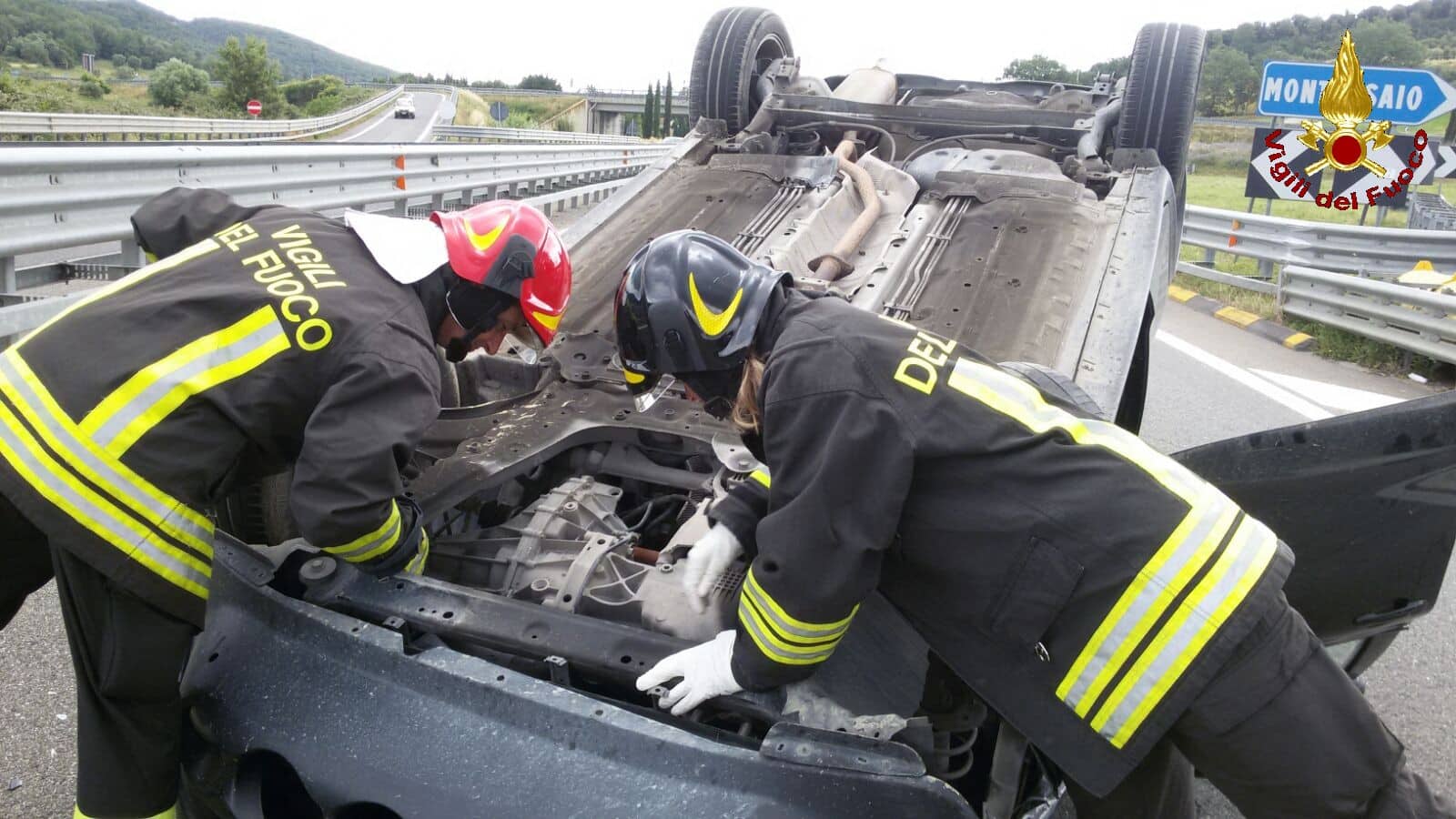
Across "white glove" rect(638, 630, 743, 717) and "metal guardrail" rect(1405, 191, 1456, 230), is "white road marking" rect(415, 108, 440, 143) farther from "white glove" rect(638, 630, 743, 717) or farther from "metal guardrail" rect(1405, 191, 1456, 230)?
"white glove" rect(638, 630, 743, 717)

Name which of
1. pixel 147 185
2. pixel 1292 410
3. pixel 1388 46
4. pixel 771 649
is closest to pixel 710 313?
pixel 771 649

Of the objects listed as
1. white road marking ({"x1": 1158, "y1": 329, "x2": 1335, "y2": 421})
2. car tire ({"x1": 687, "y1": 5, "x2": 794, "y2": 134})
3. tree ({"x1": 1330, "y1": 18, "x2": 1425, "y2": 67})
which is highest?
tree ({"x1": 1330, "y1": 18, "x2": 1425, "y2": 67})

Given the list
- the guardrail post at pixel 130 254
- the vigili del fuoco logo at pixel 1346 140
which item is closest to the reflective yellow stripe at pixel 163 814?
the guardrail post at pixel 130 254

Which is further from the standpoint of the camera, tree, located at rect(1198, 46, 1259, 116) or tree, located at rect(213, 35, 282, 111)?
tree, located at rect(1198, 46, 1259, 116)

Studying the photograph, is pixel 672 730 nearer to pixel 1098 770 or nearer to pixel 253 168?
pixel 1098 770

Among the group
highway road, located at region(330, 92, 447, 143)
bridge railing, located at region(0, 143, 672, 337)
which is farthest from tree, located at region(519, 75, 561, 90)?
bridge railing, located at region(0, 143, 672, 337)

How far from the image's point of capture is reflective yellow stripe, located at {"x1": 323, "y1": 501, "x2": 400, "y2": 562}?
6.78 ft

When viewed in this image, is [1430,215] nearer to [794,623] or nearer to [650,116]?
[794,623]

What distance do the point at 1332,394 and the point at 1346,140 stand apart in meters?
5.06

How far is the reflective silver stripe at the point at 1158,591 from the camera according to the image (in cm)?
166

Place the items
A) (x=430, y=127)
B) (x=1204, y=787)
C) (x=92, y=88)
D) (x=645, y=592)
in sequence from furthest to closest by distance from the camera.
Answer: (x=92, y=88) → (x=430, y=127) → (x=1204, y=787) → (x=645, y=592)

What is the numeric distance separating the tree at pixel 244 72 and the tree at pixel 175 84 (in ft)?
3.54

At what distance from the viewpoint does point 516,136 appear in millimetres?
31375

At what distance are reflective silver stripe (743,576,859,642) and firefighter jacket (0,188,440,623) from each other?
82 cm
